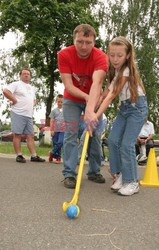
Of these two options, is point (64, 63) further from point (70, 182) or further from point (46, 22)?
point (46, 22)

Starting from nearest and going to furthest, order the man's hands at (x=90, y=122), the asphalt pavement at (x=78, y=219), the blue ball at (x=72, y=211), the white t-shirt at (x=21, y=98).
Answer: the asphalt pavement at (x=78, y=219) → the blue ball at (x=72, y=211) → the man's hands at (x=90, y=122) → the white t-shirt at (x=21, y=98)

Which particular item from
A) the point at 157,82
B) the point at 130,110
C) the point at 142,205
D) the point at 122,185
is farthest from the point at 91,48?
the point at 157,82

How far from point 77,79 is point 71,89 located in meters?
0.21

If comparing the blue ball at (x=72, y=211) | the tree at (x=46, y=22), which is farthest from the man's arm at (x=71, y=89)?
the tree at (x=46, y=22)

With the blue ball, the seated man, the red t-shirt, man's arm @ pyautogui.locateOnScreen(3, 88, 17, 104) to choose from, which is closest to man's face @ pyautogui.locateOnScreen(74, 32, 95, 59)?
the red t-shirt

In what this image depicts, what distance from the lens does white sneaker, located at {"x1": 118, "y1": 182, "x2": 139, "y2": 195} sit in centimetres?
345

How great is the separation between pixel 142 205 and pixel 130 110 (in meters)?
1.05

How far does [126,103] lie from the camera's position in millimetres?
3701

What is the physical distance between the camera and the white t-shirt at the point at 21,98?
6.44 metres

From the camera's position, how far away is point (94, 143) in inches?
168

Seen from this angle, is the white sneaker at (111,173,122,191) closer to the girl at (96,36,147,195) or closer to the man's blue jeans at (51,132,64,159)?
the girl at (96,36,147,195)

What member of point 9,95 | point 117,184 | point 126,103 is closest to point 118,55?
→ point 126,103

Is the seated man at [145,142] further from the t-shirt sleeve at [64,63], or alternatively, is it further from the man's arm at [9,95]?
the t-shirt sleeve at [64,63]

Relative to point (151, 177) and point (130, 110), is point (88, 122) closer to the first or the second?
point (130, 110)
